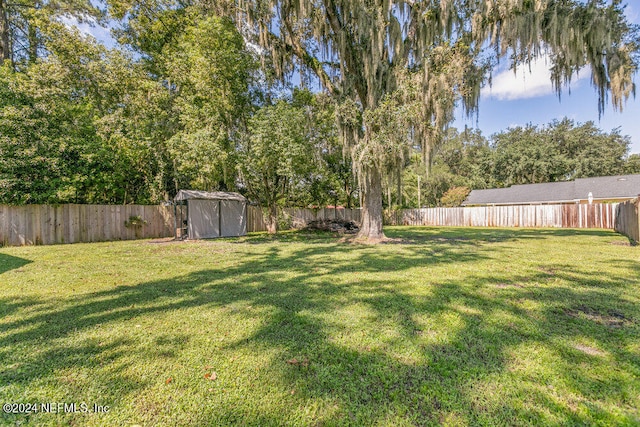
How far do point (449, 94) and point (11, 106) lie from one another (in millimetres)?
12672

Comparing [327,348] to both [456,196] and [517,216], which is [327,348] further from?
[456,196]

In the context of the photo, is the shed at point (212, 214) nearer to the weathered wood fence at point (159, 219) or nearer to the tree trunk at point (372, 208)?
the weathered wood fence at point (159, 219)

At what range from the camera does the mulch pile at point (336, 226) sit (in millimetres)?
12934

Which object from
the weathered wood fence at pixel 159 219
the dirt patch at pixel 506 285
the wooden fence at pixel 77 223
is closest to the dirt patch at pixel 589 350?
the dirt patch at pixel 506 285

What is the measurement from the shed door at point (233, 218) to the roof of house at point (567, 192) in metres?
20.4

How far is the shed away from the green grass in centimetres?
578

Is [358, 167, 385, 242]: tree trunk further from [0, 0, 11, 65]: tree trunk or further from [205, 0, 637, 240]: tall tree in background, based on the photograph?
[0, 0, 11, 65]: tree trunk

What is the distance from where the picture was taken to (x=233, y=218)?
39.5ft

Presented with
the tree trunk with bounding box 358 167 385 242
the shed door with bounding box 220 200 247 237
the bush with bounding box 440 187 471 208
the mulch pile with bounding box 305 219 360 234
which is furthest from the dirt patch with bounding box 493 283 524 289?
the bush with bounding box 440 187 471 208

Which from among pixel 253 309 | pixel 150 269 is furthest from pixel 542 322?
pixel 150 269

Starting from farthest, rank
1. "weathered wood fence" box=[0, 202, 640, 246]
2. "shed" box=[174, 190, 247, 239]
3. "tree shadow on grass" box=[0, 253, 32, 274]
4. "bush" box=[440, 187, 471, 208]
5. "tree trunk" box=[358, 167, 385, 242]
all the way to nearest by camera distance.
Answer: "bush" box=[440, 187, 471, 208], "shed" box=[174, 190, 247, 239], "weathered wood fence" box=[0, 202, 640, 246], "tree trunk" box=[358, 167, 385, 242], "tree shadow on grass" box=[0, 253, 32, 274]

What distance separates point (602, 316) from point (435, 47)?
739 centimetres

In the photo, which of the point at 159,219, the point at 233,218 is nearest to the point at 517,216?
the point at 233,218

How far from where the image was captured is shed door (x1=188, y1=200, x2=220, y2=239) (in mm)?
10312
